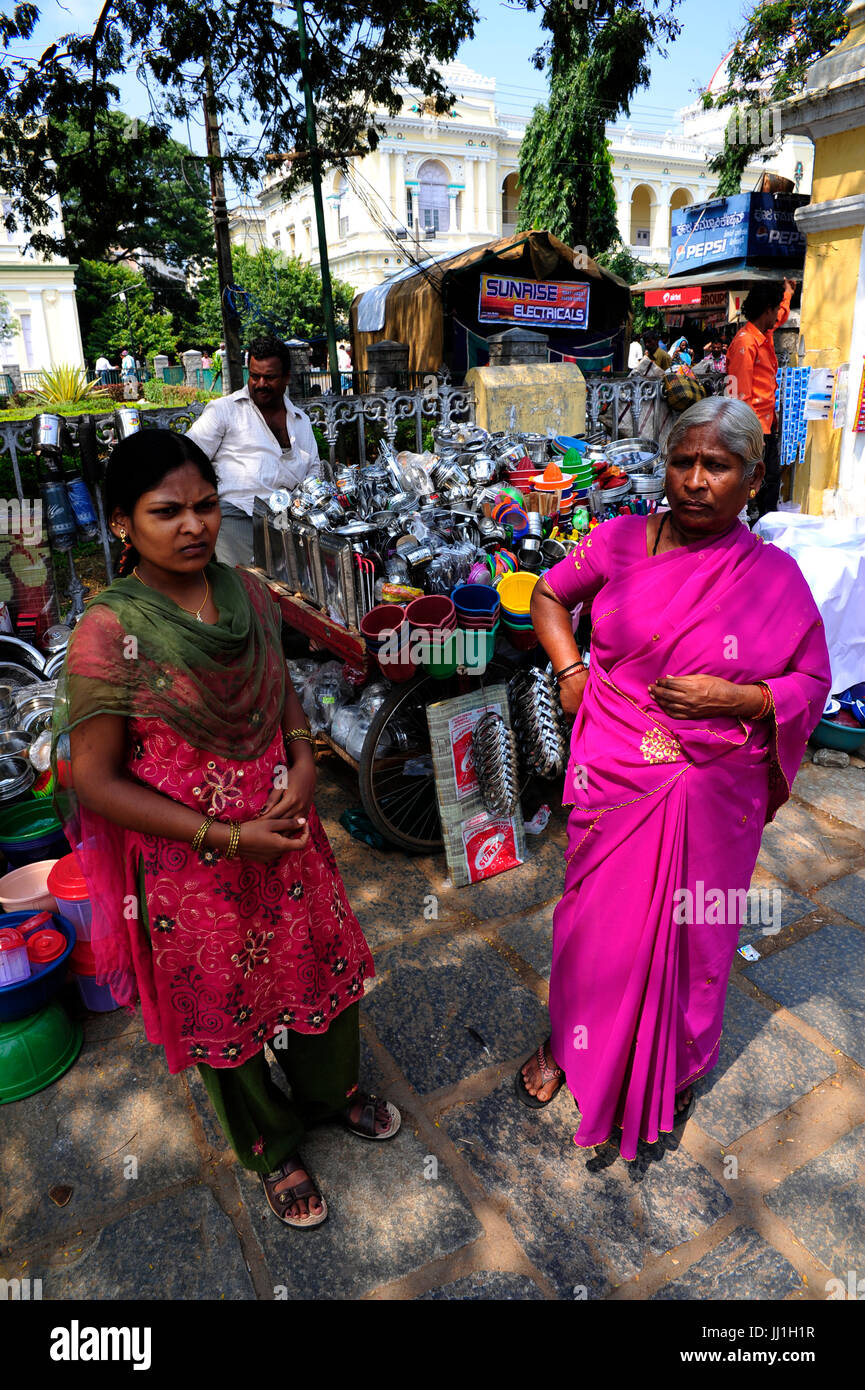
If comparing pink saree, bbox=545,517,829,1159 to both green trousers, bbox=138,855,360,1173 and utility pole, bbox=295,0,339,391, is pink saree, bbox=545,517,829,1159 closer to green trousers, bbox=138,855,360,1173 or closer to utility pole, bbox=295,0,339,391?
green trousers, bbox=138,855,360,1173

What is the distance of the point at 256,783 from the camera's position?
165 centimetres

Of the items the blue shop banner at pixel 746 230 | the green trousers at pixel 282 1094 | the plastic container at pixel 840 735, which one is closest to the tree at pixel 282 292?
the blue shop banner at pixel 746 230

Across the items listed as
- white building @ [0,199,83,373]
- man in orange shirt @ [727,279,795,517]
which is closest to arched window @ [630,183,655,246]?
white building @ [0,199,83,373]

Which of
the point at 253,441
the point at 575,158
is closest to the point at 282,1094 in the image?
the point at 253,441

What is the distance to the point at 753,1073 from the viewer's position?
2373 millimetres

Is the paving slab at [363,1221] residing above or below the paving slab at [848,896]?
below

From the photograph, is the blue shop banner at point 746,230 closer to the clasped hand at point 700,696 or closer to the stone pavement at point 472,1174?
the stone pavement at point 472,1174

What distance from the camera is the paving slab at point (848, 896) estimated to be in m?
3.06

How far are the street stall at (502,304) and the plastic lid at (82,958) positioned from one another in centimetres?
1286

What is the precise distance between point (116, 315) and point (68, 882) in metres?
38.1

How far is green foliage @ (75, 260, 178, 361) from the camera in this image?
32.8m

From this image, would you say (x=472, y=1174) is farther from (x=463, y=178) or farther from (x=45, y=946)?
(x=463, y=178)

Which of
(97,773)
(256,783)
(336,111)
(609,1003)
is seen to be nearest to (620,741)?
(609,1003)

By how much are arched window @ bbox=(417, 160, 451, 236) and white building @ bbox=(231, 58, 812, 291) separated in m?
0.05
